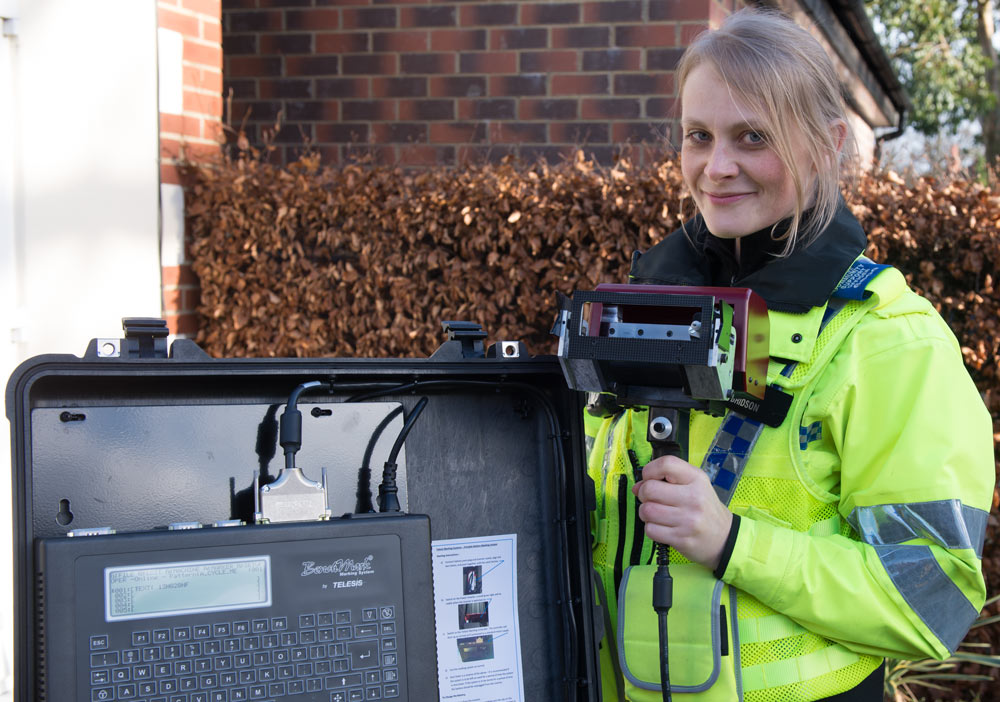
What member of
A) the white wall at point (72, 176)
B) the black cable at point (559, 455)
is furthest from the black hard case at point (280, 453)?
the white wall at point (72, 176)

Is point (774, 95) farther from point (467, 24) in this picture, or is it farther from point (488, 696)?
point (467, 24)

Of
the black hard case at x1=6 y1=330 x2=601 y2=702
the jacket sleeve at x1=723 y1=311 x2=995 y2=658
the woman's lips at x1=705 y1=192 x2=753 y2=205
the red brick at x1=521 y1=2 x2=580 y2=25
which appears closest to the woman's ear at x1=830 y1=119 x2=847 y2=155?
the woman's lips at x1=705 y1=192 x2=753 y2=205

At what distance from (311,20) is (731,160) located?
396 centimetres

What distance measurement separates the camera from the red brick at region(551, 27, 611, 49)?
458 cm

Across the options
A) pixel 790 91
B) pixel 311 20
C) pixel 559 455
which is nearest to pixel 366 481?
pixel 559 455

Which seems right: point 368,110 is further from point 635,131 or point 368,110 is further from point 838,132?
point 838,132

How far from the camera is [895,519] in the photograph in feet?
4.46

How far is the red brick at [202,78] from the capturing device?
391cm

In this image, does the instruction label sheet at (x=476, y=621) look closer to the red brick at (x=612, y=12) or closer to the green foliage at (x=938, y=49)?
the red brick at (x=612, y=12)

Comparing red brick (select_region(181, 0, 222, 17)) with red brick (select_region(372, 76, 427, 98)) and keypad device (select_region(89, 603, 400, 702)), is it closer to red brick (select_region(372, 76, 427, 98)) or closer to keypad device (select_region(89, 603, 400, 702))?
red brick (select_region(372, 76, 427, 98))

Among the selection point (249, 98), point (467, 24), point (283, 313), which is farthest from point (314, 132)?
point (283, 313)

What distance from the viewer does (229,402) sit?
4.53 feet

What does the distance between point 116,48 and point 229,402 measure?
9.00ft

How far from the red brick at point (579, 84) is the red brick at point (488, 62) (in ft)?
0.71
